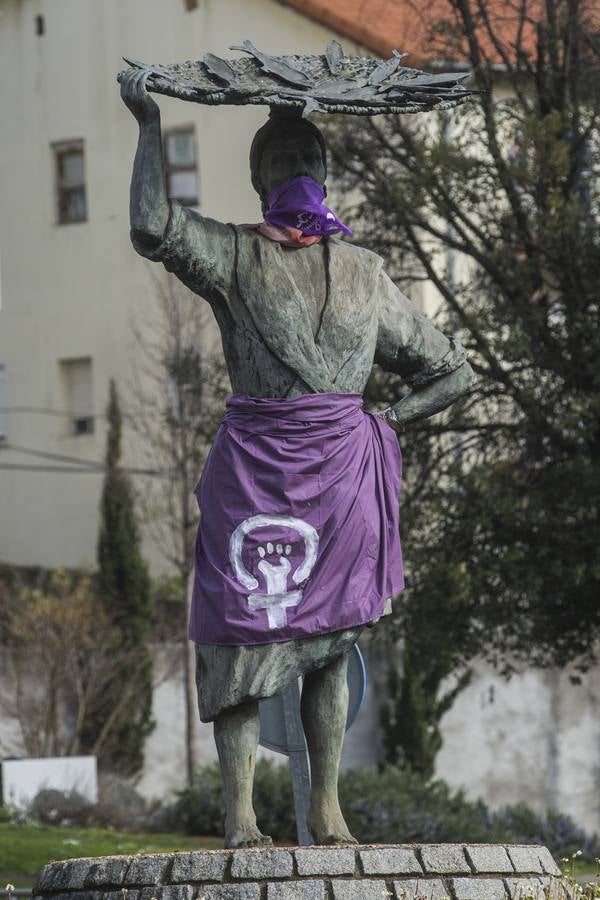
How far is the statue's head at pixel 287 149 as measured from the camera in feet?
23.3

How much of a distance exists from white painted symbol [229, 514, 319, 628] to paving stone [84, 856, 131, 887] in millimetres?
890

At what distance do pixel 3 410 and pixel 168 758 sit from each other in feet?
37.2

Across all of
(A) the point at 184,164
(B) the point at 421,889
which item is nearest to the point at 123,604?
(A) the point at 184,164

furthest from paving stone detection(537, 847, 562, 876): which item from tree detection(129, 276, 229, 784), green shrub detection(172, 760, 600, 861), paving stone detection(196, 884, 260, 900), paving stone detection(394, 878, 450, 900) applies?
tree detection(129, 276, 229, 784)

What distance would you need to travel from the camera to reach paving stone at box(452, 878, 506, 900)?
6133mm

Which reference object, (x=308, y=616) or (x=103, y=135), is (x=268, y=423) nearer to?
(x=308, y=616)

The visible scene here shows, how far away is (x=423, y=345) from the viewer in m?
7.32

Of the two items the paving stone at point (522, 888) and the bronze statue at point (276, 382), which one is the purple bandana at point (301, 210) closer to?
the bronze statue at point (276, 382)

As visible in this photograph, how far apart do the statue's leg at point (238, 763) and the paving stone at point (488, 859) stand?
669 millimetres

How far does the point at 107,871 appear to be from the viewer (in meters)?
6.22

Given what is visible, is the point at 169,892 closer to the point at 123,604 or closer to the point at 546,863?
the point at 546,863

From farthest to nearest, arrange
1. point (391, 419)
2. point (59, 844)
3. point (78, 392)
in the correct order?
point (78, 392)
point (59, 844)
point (391, 419)

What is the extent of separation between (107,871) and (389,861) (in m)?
0.86

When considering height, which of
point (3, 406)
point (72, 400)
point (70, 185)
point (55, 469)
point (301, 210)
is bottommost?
point (55, 469)
